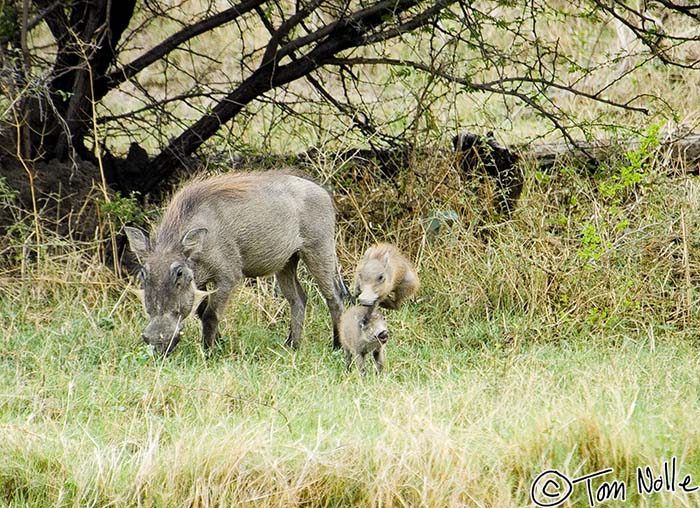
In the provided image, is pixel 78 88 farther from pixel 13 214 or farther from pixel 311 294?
pixel 311 294

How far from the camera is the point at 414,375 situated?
610 cm

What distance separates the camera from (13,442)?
4566 mm

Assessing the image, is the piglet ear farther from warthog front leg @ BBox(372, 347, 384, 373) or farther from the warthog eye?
warthog front leg @ BBox(372, 347, 384, 373)

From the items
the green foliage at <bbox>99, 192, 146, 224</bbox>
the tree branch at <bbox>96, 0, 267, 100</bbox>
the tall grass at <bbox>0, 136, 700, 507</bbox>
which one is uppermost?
the tree branch at <bbox>96, 0, 267, 100</bbox>

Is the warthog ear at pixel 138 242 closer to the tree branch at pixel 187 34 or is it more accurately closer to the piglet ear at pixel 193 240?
the piglet ear at pixel 193 240

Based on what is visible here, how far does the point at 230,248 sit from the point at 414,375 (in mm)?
1320

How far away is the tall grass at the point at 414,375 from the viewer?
4398 millimetres

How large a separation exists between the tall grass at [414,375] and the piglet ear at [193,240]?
1.92ft

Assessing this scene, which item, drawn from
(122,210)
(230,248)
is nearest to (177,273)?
(230,248)

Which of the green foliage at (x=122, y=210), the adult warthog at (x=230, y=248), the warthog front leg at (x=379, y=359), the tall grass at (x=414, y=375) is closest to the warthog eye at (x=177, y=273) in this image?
the adult warthog at (x=230, y=248)

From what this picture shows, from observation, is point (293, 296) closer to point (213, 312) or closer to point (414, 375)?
point (213, 312)

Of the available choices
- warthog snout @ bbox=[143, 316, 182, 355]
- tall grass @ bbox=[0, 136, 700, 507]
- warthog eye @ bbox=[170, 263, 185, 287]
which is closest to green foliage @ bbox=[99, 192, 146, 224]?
tall grass @ bbox=[0, 136, 700, 507]

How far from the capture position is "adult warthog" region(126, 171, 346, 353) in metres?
6.21

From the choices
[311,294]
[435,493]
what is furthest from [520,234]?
[435,493]
